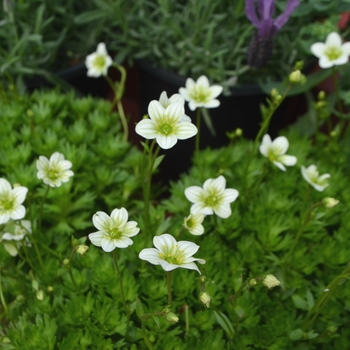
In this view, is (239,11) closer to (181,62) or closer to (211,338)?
(181,62)

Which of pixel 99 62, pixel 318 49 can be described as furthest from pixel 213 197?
pixel 99 62

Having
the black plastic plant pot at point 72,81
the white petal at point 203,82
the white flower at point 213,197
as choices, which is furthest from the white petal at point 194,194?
the black plastic plant pot at point 72,81

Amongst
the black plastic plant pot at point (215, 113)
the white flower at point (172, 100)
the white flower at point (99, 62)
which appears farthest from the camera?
the black plastic plant pot at point (215, 113)

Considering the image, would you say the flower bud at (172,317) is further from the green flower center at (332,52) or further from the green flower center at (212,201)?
the green flower center at (332,52)

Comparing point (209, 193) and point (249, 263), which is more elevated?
point (209, 193)

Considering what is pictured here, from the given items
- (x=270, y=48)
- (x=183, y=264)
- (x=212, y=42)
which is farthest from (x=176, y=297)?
(x=212, y=42)

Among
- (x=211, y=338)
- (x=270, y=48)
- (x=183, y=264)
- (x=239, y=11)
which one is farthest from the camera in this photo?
(x=239, y=11)

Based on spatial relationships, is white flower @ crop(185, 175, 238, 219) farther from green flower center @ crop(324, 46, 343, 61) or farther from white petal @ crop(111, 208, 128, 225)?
green flower center @ crop(324, 46, 343, 61)
